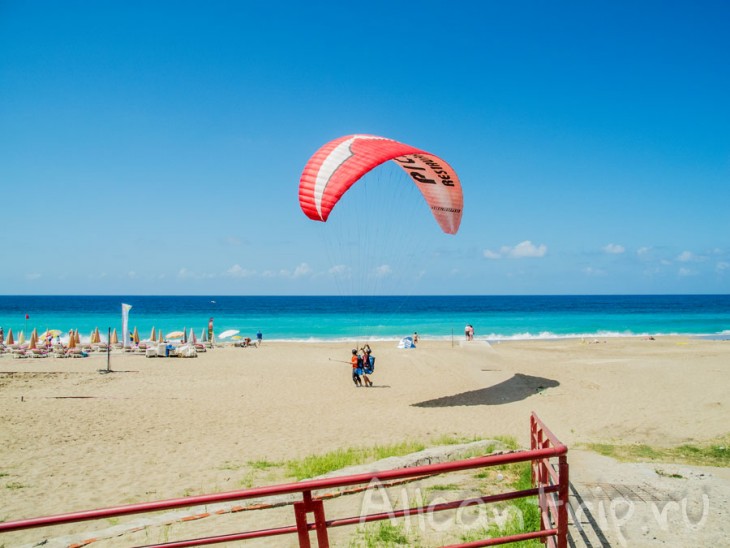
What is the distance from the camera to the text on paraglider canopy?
12.8m

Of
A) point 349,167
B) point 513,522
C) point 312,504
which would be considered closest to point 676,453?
point 513,522

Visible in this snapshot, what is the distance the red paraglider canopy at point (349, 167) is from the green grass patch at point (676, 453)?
660 cm

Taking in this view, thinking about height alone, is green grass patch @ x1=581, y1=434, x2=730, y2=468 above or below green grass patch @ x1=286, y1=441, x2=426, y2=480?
above

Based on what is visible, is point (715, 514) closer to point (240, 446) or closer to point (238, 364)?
point (240, 446)

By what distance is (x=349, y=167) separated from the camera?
1076cm

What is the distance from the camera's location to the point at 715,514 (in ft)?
15.9

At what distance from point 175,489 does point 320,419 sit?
4.97 m

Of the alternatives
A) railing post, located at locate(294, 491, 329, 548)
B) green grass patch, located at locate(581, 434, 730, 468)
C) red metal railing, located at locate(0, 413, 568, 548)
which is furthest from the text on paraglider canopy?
railing post, located at locate(294, 491, 329, 548)

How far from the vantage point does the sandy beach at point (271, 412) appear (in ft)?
27.2

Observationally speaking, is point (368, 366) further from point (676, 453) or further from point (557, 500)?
point (557, 500)

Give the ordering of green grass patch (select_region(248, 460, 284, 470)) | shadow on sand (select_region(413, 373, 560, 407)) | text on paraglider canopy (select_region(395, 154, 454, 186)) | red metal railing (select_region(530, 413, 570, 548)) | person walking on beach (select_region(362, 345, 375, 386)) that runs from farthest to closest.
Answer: person walking on beach (select_region(362, 345, 375, 386)), shadow on sand (select_region(413, 373, 560, 407)), text on paraglider canopy (select_region(395, 154, 454, 186)), green grass patch (select_region(248, 460, 284, 470)), red metal railing (select_region(530, 413, 570, 548))

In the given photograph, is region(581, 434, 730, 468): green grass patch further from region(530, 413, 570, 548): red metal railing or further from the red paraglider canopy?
the red paraglider canopy

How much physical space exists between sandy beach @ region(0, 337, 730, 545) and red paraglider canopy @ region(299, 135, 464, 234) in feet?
16.2

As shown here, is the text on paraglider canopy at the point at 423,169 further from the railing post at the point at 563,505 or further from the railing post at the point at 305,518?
the railing post at the point at 305,518
